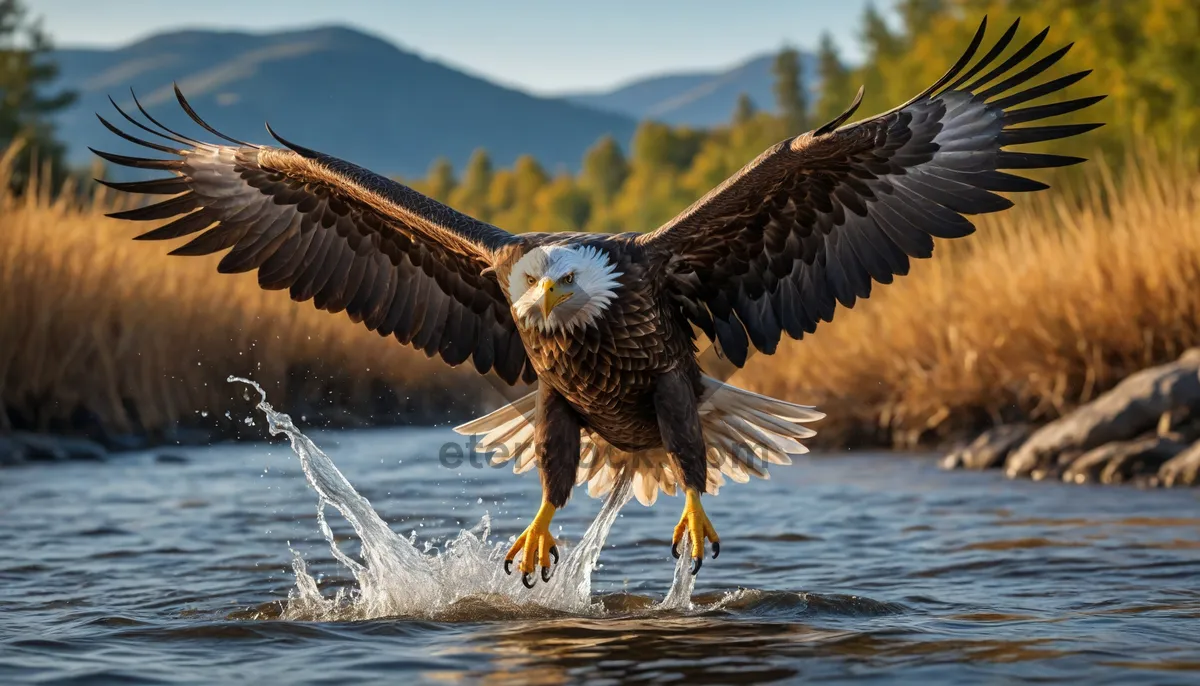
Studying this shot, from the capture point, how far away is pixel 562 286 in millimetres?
4879

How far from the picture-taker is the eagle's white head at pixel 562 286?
4.87 metres

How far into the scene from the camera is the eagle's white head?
16.0 ft

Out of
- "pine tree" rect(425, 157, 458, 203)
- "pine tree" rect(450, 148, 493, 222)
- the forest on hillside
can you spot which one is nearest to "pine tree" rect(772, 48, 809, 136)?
the forest on hillside

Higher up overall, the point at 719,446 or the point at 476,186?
the point at 476,186

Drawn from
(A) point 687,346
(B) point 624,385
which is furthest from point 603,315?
(A) point 687,346

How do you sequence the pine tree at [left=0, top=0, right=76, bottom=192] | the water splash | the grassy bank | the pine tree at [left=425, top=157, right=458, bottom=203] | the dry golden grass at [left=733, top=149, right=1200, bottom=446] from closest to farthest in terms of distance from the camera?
the water splash, the dry golden grass at [left=733, top=149, right=1200, bottom=446], the grassy bank, the pine tree at [left=0, top=0, right=76, bottom=192], the pine tree at [left=425, top=157, right=458, bottom=203]

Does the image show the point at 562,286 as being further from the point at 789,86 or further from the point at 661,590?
the point at 789,86

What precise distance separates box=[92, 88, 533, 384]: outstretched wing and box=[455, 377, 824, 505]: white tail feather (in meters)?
0.44

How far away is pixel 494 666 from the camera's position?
4.38m

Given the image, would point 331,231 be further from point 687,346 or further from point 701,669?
point 701,669

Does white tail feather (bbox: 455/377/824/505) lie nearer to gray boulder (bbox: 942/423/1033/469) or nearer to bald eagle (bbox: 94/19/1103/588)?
bald eagle (bbox: 94/19/1103/588)

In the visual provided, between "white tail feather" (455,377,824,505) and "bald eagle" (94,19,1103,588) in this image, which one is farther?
"white tail feather" (455,377,824,505)

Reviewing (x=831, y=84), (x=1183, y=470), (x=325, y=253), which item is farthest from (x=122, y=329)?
(x=831, y=84)

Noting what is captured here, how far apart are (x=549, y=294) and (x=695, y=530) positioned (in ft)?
3.77
